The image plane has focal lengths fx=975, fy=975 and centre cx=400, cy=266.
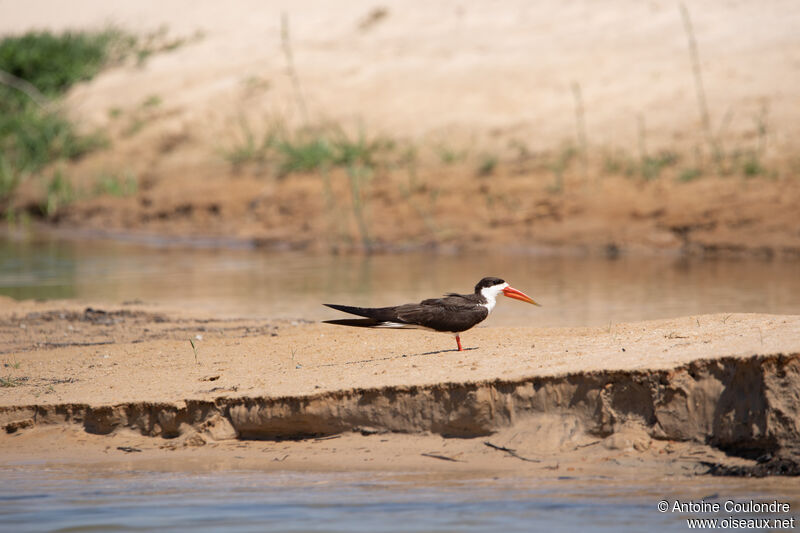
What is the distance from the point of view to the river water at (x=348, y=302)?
142 inches

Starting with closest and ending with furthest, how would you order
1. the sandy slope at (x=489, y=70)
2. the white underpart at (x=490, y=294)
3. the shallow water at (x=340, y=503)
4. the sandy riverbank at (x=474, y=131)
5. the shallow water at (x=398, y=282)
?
the shallow water at (x=340, y=503) → the white underpart at (x=490, y=294) → the shallow water at (x=398, y=282) → the sandy riverbank at (x=474, y=131) → the sandy slope at (x=489, y=70)

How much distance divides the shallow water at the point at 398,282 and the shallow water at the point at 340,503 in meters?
3.11

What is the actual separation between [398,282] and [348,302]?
1.28 metres

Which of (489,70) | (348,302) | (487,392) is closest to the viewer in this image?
(487,392)

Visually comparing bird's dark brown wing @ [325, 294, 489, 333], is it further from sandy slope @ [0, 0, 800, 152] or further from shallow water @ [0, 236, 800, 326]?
sandy slope @ [0, 0, 800, 152]

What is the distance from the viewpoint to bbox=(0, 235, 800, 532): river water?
3600 millimetres

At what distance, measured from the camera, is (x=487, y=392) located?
4273 mm

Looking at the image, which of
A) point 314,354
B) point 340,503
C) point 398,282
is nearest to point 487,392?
point 340,503

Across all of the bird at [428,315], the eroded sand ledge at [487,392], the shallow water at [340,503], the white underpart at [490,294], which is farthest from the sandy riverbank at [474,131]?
the shallow water at [340,503]

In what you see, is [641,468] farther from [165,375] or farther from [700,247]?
[700,247]

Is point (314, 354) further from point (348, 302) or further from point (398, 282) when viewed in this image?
point (398, 282)

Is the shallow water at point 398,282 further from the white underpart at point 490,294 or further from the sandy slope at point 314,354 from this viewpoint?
the white underpart at point 490,294

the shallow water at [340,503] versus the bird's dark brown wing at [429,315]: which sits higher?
the bird's dark brown wing at [429,315]

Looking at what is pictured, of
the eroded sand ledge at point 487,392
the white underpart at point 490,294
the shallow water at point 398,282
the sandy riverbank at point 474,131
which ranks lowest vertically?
the eroded sand ledge at point 487,392
